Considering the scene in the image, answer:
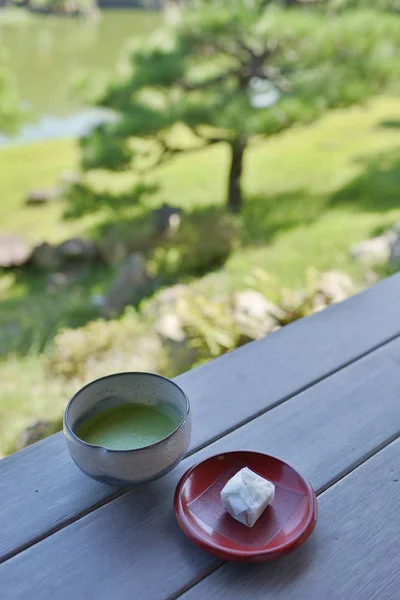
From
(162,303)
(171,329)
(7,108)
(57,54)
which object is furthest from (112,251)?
(57,54)

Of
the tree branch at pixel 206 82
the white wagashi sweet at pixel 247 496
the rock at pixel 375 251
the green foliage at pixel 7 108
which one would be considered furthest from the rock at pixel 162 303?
the green foliage at pixel 7 108

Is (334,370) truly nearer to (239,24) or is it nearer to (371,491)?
(371,491)

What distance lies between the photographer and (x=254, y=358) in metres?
0.86

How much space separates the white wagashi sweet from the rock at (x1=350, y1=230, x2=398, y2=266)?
8.34ft

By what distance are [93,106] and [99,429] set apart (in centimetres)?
371

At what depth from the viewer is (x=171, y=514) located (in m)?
0.61

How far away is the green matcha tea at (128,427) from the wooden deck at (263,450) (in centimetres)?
4

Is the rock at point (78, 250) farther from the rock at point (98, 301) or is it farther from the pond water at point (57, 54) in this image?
the pond water at point (57, 54)

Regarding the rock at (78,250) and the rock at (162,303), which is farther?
the rock at (78,250)

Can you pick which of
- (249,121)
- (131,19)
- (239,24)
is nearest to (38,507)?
(249,121)

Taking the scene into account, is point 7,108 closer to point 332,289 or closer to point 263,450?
point 332,289

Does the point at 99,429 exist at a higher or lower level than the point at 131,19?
higher

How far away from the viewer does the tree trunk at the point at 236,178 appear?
172 inches

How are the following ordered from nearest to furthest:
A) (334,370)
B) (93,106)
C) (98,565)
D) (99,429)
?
(98,565)
(99,429)
(334,370)
(93,106)
